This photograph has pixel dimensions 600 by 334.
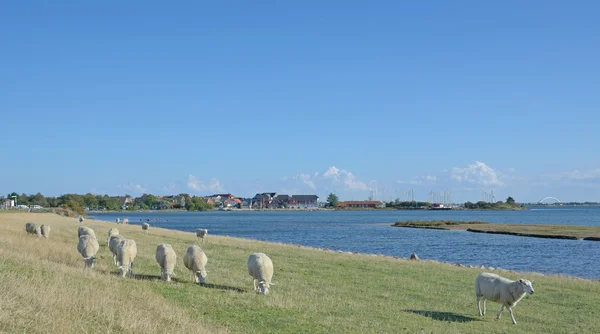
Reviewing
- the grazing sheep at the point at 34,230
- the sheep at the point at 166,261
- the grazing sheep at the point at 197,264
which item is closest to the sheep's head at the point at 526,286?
the grazing sheep at the point at 197,264

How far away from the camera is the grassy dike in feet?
42.0

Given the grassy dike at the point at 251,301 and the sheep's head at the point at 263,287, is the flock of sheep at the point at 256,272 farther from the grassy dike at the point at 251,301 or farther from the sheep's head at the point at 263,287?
the grassy dike at the point at 251,301

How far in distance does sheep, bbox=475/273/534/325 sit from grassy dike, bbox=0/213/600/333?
70cm

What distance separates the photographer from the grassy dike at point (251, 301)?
12797mm

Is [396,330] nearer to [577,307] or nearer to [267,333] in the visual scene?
[267,333]

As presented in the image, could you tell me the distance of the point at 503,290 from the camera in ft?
64.2

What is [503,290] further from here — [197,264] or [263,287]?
[197,264]

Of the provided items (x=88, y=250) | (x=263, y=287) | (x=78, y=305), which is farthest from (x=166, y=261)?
(x=78, y=305)

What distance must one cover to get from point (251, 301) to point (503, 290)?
8.71 metres

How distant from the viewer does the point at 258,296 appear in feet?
65.1

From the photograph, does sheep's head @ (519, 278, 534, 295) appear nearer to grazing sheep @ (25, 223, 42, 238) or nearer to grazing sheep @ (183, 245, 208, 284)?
grazing sheep @ (183, 245, 208, 284)

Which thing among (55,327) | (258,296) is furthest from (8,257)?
(55,327)

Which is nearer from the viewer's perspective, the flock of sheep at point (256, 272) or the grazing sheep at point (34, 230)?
the flock of sheep at point (256, 272)

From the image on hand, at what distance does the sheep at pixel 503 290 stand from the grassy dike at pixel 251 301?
70 cm
